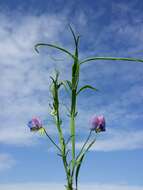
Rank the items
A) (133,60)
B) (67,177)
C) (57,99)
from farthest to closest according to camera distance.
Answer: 1. (57,99)
2. (133,60)
3. (67,177)

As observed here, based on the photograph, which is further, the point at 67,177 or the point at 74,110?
the point at 74,110

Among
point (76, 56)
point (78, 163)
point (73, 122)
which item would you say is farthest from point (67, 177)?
Result: point (76, 56)

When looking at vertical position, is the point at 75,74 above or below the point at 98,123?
above

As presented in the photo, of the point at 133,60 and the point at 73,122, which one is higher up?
the point at 133,60

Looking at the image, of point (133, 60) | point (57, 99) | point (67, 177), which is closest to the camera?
point (67, 177)

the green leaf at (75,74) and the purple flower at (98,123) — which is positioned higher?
the green leaf at (75,74)

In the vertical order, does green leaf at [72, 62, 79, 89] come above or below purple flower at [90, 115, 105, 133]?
above

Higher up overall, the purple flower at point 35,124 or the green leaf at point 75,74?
the green leaf at point 75,74

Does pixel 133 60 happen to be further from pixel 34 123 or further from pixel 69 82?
pixel 34 123
